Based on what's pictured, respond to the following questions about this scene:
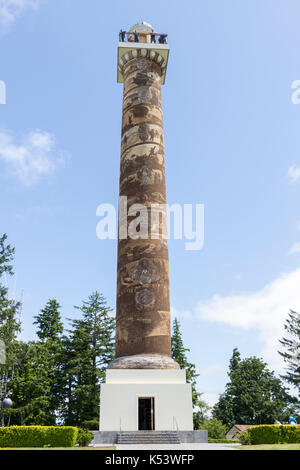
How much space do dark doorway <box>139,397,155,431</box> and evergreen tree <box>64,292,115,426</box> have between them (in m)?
14.3

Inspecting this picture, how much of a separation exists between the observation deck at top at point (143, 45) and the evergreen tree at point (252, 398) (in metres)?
32.5

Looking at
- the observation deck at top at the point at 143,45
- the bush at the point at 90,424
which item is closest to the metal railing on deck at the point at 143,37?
the observation deck at top at the point at 143,45

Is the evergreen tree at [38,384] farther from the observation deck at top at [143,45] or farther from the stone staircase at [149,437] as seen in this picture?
the observation deck at top at [143,45]

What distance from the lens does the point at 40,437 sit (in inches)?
505

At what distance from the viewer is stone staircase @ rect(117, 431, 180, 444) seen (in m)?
12.7

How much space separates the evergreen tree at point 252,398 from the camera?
39.8 meters

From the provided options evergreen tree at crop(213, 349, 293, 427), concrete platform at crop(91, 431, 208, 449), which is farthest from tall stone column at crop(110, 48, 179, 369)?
evergreen tree at crop(213, 349, 293, 427)

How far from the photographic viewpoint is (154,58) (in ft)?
71.3

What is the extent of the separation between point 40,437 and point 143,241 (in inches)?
334

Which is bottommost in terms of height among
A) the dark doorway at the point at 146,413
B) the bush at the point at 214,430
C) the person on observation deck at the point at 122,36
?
the bush at the point at 214,430

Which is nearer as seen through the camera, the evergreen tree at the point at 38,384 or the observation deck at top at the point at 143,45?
the observation deck at top at the point at 143,45

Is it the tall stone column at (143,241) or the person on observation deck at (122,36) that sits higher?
the person on observation deck at (122,36)

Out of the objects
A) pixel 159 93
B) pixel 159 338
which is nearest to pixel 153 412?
pixel 159 338

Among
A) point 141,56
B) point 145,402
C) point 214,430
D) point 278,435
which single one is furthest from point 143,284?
point 214,430
